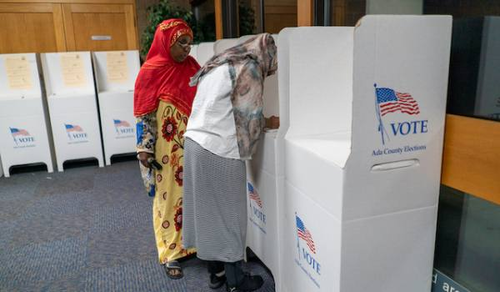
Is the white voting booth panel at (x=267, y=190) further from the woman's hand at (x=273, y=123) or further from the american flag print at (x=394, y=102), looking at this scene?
the american flag print at (x=394, y=102)

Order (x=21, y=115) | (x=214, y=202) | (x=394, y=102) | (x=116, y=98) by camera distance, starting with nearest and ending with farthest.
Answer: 1. (x=394, y=102)
2. (x=214, y=202)
3. (x=21, y=115)
4. (x=116, y=98)

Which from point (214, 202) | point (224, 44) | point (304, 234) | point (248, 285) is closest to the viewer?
point (304, 234)

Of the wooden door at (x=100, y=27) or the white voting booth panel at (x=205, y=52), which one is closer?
the white voting booth panel at (x=205, y=52)

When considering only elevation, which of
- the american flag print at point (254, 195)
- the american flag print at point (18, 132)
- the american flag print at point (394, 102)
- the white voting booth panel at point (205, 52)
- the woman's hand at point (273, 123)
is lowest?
the american flag print at point (254, 195)

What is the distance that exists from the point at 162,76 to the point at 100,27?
288cm

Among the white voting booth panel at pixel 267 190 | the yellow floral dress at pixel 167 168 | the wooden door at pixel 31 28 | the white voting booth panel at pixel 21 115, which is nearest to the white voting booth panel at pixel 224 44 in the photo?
the white voting booth panel at pixel 267 190

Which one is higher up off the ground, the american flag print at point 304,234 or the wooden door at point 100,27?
the wooden door at point 100,27

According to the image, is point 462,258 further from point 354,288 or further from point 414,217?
point 354,288

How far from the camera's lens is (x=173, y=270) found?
206 cm

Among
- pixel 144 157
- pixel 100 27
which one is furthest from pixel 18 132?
pixel 144 157

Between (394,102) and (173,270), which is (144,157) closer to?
(173,270)

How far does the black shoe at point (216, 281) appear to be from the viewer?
1.93 m

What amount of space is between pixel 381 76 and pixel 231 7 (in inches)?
86.1

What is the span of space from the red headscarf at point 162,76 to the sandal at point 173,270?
0.82 metres
